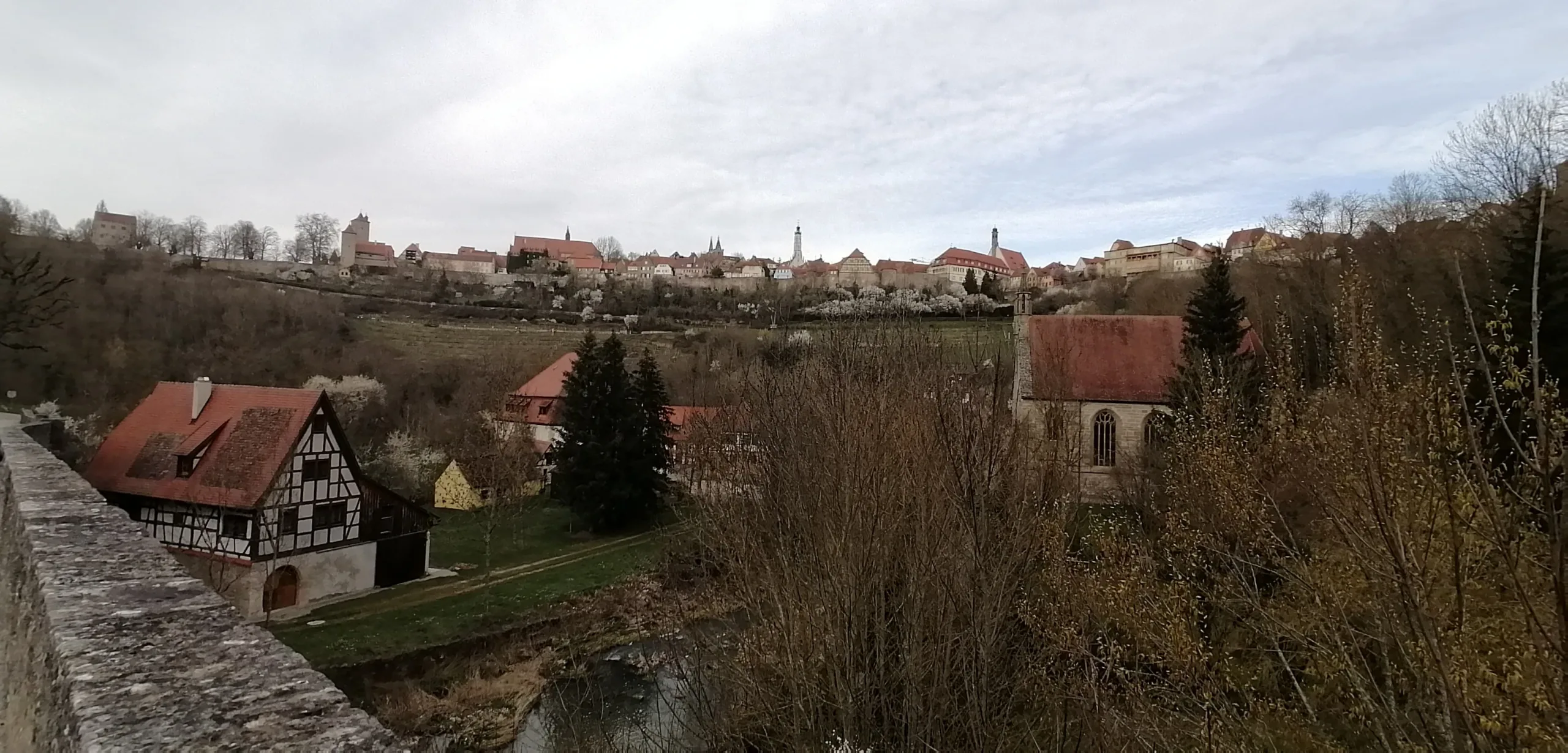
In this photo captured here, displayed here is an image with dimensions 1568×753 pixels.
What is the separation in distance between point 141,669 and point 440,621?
1638 cm

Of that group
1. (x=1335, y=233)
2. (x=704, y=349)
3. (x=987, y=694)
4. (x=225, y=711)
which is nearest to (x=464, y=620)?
(x=987, y=694)

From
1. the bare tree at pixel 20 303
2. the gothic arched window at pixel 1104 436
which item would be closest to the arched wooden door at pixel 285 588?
the bare tree at pixel 20 303

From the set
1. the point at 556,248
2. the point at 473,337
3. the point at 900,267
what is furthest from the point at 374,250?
the point at 900,267

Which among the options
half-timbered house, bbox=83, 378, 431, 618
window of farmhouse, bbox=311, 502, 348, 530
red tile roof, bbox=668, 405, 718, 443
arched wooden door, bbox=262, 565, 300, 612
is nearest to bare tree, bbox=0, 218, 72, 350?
half-timbered house, bbox=83, 378, 431, 618

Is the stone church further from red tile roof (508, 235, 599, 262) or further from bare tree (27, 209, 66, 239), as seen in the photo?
red tile roof (508, 235, 599, 262)

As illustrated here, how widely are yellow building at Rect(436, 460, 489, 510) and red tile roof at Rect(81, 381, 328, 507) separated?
8.76 m

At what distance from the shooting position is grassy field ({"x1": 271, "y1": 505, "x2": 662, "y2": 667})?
1636 cm

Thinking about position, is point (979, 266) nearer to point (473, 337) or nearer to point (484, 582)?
point (473, 337)

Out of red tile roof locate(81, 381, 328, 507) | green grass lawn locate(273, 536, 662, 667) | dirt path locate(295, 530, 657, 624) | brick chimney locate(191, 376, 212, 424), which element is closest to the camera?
green grass lawn locate(273, 536, 662, 667)

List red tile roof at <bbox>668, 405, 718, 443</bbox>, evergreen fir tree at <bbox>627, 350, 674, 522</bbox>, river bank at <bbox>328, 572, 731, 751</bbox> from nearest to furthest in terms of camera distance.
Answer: river bank at <bbox>328, 572, 731, 751</bbox> → red tile roof at <bbox>668, 405, 718, 443</bbox> → evergreen fir tree at <bbox>627, 350, 674, 522</bbox>

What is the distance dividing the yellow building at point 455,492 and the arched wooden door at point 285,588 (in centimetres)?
1011

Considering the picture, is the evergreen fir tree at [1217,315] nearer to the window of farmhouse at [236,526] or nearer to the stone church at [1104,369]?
the stone church at [1104,369]

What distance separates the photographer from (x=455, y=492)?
A: 28.9m

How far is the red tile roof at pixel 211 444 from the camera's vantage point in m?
18.0
